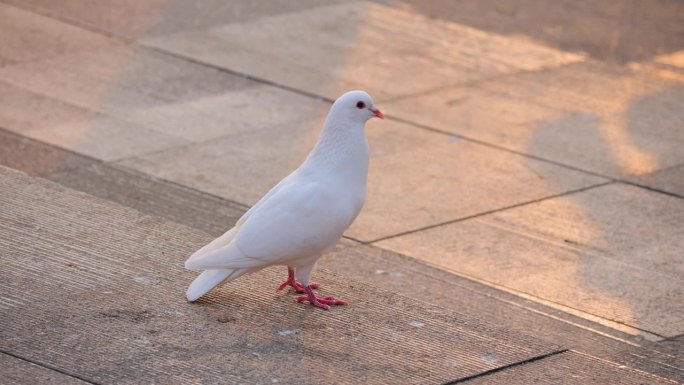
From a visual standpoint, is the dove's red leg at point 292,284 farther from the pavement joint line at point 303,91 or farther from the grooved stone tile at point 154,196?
the pavement joint line at point 303,91

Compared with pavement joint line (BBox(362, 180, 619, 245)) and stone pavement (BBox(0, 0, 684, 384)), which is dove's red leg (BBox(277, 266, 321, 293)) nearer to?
stone pavement (BBox(0, 0, 684, 384))

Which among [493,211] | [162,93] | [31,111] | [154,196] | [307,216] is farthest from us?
[162,93]

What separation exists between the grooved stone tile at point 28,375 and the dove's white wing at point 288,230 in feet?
2.50

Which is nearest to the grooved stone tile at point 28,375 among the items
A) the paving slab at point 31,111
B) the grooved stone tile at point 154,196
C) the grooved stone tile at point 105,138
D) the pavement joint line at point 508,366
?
the pavement joint line at point 508,366

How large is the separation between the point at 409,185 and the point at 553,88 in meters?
2.40

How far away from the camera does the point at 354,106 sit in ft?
17.5

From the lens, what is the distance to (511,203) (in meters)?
7.71

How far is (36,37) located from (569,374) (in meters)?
6.24

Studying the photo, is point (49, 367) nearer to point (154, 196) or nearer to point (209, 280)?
point (209, 280)

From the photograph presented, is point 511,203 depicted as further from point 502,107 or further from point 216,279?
point 216,279

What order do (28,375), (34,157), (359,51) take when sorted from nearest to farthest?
(28,375) < (34,157) < (359,51)

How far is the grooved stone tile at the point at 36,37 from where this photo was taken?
962cm

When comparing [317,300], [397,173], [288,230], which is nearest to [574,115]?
[397,173]

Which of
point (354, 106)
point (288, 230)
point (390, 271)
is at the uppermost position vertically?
point (354, 106)
